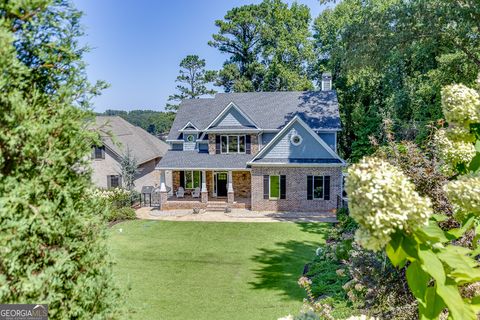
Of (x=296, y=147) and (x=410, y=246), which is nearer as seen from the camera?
(x=410, y=246)

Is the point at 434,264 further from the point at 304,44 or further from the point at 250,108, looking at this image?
the point at 304,44

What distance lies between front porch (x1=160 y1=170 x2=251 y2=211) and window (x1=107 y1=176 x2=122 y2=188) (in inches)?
233

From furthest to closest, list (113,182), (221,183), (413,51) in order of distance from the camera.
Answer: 1. (113,182)
2. (221,183)
3. (413,51)

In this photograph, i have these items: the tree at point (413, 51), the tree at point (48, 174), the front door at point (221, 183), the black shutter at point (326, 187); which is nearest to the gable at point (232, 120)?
the front door at point (221, 183)

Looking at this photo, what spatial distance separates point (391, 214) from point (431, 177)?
6.96m

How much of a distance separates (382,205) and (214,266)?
39.1ft

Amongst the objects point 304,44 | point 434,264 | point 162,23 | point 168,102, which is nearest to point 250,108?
Answer: point 162,23

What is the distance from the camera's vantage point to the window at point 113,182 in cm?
2950

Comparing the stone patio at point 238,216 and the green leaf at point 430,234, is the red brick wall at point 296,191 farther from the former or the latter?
the green leaf at point 430,234

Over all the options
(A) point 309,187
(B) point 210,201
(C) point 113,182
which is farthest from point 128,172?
(A) point 309,187

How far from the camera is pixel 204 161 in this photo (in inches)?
968

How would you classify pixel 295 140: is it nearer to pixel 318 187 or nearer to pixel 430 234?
pixel 318 187

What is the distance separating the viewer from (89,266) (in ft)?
11.5

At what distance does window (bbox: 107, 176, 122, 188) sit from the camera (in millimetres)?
29500
